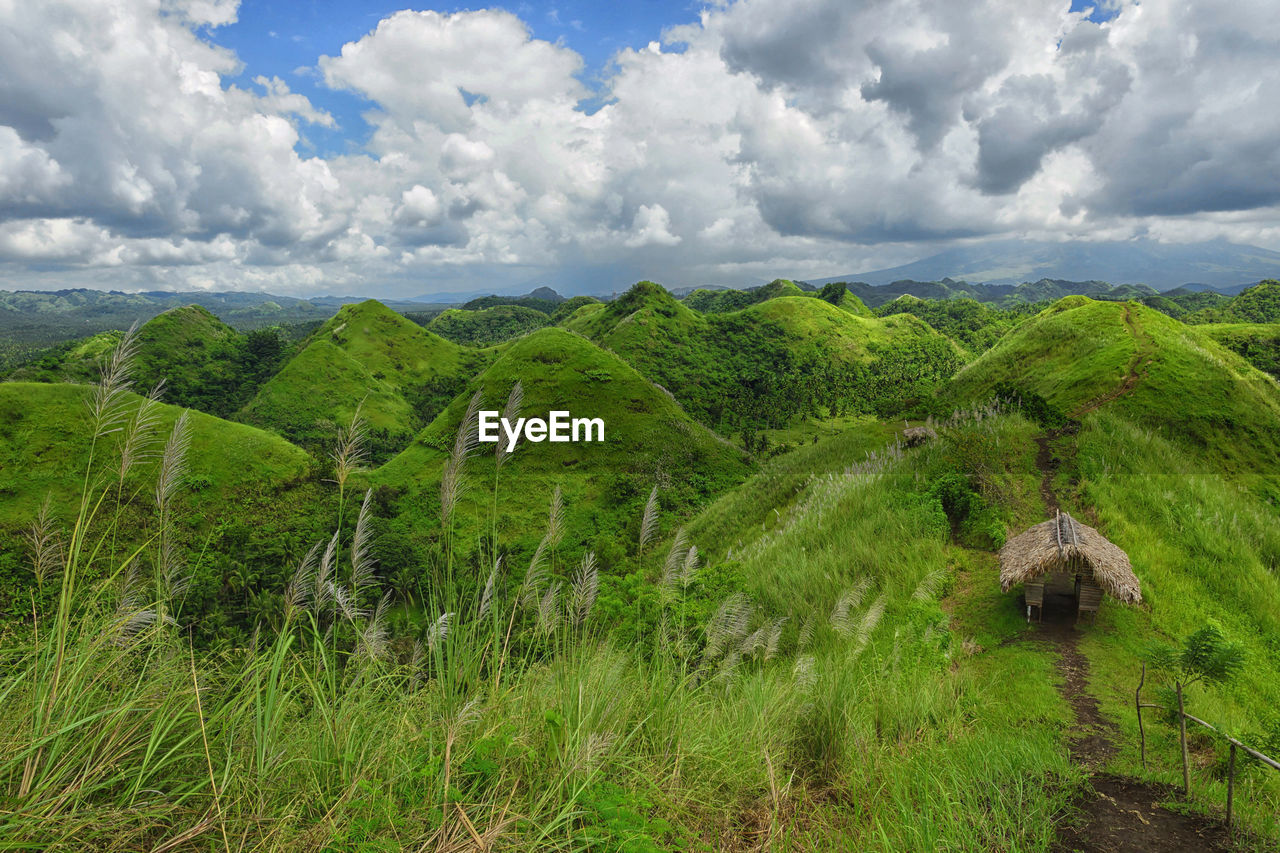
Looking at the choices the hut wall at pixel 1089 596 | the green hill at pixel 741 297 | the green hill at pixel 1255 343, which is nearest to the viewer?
the hut wall at pixel 1089 596

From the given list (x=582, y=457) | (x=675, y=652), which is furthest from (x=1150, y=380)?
(x=582, y=457)

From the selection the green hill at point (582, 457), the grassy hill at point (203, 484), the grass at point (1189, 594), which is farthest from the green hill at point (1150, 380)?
the grassy hill at point (203, 484)

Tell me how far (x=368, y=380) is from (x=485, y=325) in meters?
108

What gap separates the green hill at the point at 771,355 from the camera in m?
70.1

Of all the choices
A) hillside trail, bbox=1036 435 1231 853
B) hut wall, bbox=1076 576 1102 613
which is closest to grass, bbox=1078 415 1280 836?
hillside trail, bbox=1036 435 1231 853

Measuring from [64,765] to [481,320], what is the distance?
19209 cm

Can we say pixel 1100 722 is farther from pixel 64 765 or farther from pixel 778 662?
pixel 64 765

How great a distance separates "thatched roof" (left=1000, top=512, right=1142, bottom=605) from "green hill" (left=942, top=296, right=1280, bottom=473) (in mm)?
13044

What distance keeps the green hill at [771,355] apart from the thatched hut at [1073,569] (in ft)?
178

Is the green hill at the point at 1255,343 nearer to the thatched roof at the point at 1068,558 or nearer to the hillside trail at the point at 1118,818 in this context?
the thatched roof at the point at 1068,558

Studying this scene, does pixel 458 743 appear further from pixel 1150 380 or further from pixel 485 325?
pixel 485 325

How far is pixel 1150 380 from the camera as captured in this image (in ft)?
63.0

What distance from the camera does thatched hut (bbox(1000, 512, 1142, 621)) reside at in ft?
21.9

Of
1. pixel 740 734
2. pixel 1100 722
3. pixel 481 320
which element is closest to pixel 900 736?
pixel 740 734
